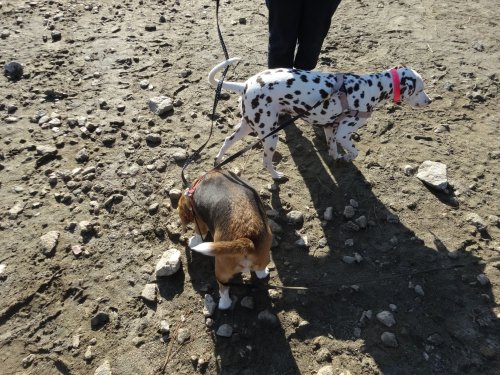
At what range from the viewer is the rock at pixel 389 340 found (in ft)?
10.8

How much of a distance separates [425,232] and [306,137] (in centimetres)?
188

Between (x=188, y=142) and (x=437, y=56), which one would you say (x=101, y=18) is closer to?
(x=188, y=142)

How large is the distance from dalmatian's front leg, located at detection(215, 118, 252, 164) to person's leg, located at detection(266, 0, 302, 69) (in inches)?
38.1

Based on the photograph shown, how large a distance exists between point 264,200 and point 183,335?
1722 millimetres

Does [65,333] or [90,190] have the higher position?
[90,190]

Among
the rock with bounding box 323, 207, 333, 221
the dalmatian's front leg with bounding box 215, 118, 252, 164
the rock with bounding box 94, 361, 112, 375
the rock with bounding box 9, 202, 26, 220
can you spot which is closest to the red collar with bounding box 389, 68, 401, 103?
the rock with bounding box 323, 207, 333, 221

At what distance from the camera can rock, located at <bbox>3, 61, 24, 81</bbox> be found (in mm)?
6129

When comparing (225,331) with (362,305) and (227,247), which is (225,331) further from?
(362,305)

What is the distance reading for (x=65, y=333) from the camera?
140 inches

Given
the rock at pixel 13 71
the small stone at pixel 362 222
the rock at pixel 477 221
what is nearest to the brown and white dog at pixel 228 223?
the small stone at pixel 362 222

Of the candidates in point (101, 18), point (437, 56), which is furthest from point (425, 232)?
point (101, 18)

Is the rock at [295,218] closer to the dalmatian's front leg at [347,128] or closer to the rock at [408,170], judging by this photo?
the dalmatian's front leg at [347,128]

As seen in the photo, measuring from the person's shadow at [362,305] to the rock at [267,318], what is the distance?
0.7 inches

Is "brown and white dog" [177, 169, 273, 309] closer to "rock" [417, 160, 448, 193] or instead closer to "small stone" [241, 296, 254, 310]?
"small stone" [241, 296, 254, 310]
